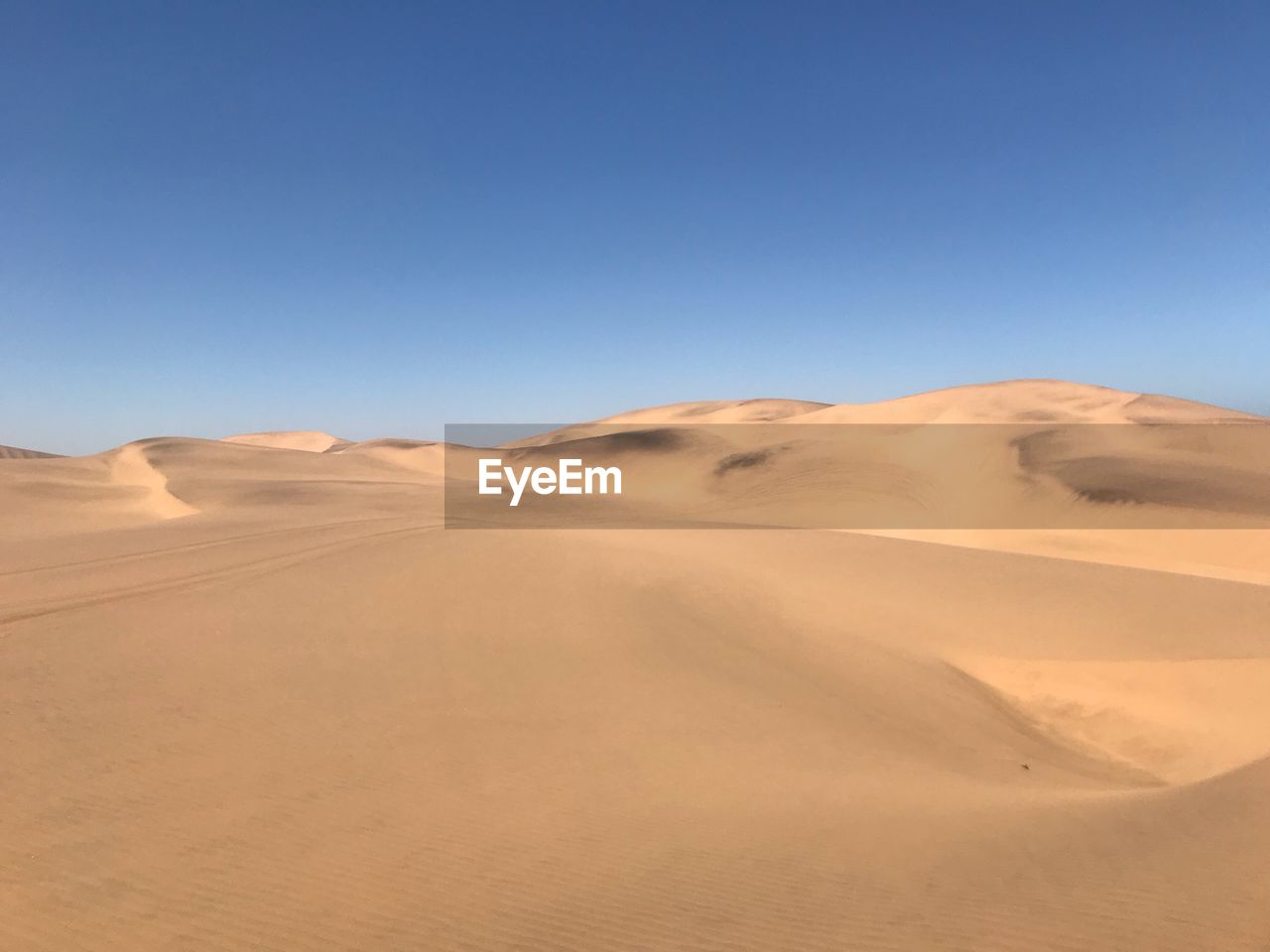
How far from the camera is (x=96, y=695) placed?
6645 millimetres

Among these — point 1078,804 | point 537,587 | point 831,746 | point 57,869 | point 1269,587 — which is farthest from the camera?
point 1269,587

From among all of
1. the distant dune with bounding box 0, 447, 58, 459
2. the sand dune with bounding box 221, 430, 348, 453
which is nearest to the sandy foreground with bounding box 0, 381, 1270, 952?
the distant dune with bounding box 0, 447, 58, 459

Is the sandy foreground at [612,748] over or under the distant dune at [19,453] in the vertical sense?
under

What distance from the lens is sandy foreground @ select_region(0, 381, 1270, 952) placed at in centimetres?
408

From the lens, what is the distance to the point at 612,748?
6.61 meters

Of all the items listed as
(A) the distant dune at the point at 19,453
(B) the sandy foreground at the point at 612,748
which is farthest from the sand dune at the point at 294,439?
(B) the sandy foreground at the point at 612,748

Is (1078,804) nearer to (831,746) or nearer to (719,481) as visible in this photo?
(831,746)

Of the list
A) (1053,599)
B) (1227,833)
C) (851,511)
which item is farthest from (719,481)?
(1227,833)

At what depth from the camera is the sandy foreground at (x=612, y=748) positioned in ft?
13.4

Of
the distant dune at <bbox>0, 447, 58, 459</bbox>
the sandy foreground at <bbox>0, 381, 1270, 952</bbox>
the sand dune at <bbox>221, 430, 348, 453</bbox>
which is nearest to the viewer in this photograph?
the sandy foreground at <bbox>0, 381, 1270, 952</bbox>

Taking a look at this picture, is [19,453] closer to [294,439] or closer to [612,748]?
[294,439]

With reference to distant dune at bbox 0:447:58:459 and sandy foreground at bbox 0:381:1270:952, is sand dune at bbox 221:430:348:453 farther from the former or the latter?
sandy foreground at bbox 0:381:1270:952

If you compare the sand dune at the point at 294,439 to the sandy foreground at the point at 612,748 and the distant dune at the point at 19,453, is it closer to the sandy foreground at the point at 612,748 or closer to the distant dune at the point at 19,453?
the distant dune at the point at 19,453

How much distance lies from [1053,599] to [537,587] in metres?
8.83
